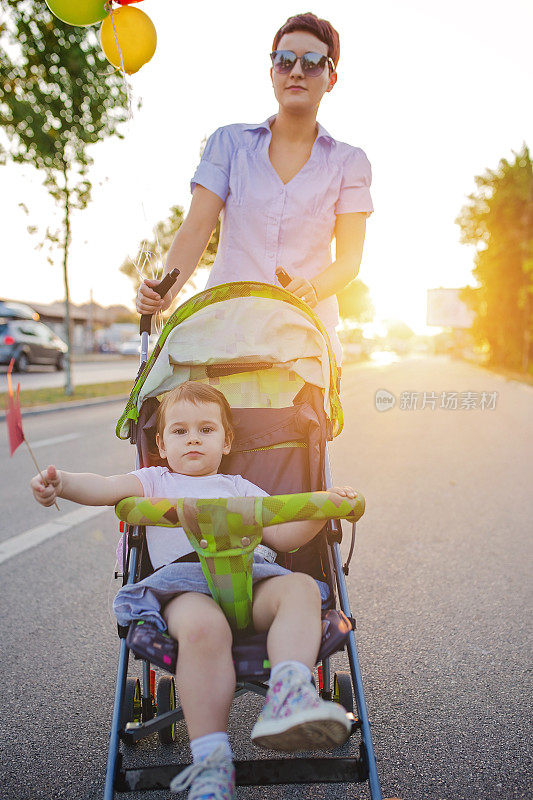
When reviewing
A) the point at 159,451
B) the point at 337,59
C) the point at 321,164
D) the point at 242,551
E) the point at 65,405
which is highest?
the point at 337,59

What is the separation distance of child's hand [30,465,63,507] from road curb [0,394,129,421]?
9729 millimetres

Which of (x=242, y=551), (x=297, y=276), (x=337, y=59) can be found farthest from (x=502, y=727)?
(x=337, y=59)

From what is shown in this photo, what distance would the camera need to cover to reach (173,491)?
2238 mm

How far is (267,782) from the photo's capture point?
1.70 meters

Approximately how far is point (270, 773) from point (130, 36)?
3222mm

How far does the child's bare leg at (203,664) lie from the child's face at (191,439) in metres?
0.50

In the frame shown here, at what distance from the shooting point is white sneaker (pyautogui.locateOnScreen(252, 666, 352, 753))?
5.16ft

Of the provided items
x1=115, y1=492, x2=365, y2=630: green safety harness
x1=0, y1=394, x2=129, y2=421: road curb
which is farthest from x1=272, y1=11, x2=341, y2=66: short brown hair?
x1=0, y1=394, x2=129, y2=421: road curb

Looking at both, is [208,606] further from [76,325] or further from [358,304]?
[76,325]

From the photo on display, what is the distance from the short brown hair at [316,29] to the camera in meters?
2.70

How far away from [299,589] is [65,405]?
39.0ft

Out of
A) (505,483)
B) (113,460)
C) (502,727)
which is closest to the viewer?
(502,727)

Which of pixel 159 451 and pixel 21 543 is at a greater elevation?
pixel 159 451

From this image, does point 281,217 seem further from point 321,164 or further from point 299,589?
point 299,589
